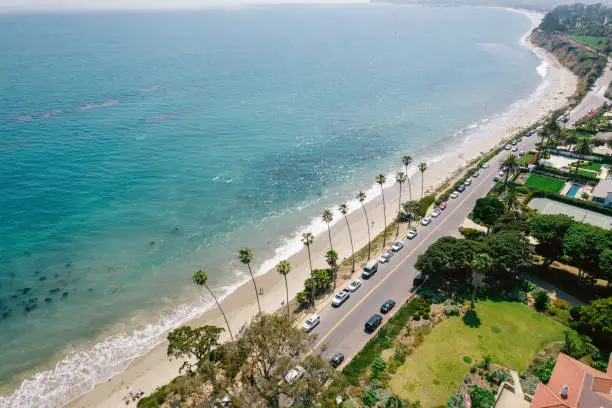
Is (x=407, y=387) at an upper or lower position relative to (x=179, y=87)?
lower

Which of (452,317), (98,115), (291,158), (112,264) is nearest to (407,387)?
(452,317)

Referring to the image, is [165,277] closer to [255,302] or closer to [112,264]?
[112,264]

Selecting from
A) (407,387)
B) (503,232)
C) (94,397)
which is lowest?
(94,397)

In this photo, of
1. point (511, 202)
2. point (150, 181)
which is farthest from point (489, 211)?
point (150, 181)

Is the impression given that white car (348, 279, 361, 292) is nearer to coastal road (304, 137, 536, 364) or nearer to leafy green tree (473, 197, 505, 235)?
coastal road (304, 137, 536, 364)

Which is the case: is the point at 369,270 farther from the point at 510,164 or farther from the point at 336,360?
the point at 510,164

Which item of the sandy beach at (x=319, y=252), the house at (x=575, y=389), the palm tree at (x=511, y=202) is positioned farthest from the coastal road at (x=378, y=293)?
the house at (x=575, y=389)

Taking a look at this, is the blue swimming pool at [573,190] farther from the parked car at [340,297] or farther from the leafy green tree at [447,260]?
the parked car at [340,297]
